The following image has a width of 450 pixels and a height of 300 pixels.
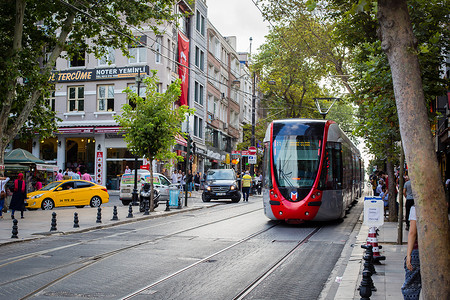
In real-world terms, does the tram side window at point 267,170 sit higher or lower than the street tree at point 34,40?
lower

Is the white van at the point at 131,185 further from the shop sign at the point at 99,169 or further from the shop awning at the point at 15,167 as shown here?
the shop sign at the point at 99,169

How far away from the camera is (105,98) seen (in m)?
42.0

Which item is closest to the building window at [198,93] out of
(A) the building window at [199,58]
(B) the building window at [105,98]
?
(A) the building window at [199,58]

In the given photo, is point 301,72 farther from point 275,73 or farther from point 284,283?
point 284,283

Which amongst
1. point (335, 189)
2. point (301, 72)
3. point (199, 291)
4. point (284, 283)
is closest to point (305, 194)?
point (335, 189)

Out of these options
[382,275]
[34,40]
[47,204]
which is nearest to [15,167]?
[47,204]

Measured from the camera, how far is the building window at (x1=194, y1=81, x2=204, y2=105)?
50.0 metres

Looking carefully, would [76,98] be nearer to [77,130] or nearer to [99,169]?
[77,130]

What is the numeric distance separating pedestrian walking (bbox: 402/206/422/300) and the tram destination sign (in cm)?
3630

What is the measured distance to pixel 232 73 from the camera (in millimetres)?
66125

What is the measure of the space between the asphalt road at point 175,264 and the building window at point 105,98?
1024 inches

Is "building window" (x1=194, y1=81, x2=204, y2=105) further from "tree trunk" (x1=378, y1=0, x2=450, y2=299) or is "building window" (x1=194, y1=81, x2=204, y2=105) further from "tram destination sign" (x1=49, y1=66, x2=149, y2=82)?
"tree trunk" (x1=378, y1=0, x2=450, y2=299)

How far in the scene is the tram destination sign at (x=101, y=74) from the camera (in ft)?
135

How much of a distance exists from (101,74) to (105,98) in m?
1.83
